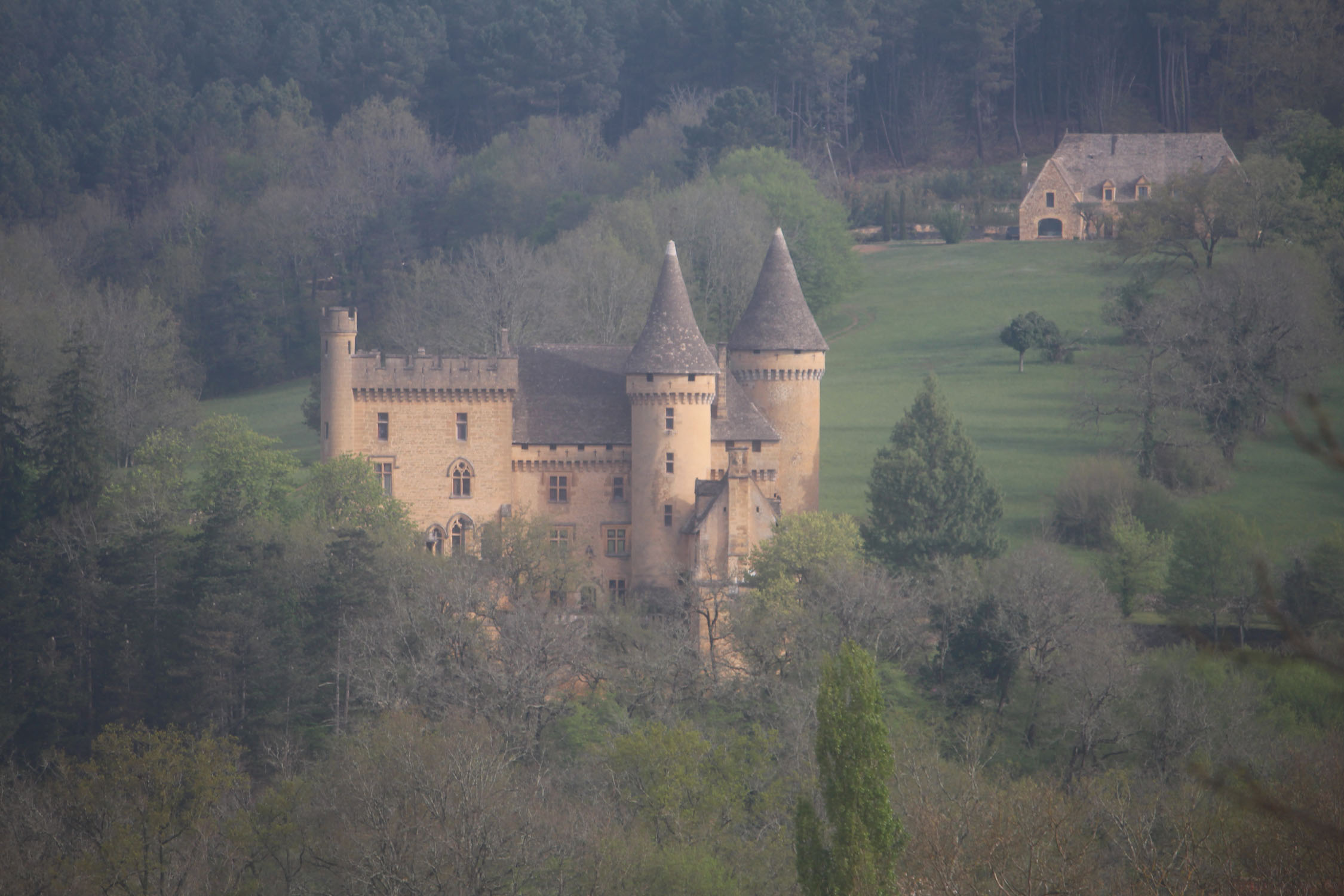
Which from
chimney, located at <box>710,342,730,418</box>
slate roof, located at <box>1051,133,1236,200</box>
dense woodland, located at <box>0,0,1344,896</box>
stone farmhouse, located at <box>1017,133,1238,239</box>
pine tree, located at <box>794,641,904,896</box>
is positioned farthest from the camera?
slate roof, located at <box>1051,133,1236,200</box>

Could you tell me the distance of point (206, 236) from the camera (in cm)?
9094

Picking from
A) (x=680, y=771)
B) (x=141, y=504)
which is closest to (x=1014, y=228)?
(x=141, y=504)

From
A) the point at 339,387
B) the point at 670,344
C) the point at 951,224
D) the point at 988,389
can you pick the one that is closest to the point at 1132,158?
the point at 951,224

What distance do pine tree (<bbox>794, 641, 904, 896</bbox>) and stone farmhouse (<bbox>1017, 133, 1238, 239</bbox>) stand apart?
6303 cm

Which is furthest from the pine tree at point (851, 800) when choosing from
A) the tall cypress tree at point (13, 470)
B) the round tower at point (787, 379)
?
the tall cypress tree at point (13, 470)

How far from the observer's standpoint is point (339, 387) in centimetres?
5078

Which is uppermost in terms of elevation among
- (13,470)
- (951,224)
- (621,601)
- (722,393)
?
(951,224)

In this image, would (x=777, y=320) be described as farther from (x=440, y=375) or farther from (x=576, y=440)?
(x=440, y=375)

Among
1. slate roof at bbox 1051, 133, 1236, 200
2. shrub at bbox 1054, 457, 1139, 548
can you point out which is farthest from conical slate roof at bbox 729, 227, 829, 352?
slate roof at bbox 1051, 133, 1236, 200

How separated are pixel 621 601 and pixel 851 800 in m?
21.9

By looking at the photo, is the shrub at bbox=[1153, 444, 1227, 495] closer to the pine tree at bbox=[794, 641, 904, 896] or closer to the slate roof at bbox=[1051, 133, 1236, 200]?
the pine tree at bbox=[794, 641, 904, 896]

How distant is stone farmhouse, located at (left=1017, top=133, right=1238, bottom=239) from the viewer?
88625 mm

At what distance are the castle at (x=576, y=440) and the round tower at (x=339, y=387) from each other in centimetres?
4

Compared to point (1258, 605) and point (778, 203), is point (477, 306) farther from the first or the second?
point (1258, 605)
